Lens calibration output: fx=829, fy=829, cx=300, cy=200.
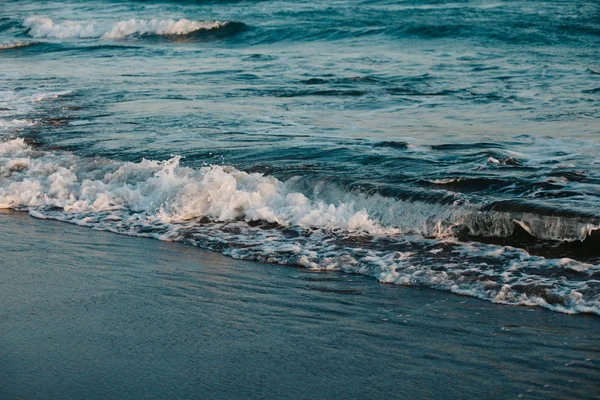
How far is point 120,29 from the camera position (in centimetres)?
2522

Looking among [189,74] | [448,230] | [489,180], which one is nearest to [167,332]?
[448,230]

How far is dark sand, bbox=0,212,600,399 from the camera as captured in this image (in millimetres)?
3613

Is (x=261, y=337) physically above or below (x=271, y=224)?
above

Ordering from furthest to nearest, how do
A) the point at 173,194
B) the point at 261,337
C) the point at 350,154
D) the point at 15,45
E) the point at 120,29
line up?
the point at 120,29 < the point at 15,45 < the point at 350,154 < the point at 173,194 < the point at 261,337

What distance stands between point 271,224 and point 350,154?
6.67 ft

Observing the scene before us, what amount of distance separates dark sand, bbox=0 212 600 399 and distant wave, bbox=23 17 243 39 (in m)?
19.5

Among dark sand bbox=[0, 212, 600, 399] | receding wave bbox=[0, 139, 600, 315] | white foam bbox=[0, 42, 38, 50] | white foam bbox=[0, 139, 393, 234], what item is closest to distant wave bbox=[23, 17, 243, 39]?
white foam bbox=[0, 42, 38, 50]

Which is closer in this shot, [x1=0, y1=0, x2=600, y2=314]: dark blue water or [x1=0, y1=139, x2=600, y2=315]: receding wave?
[x1=0, y1=139, x2=600, y2=315]: receding wave

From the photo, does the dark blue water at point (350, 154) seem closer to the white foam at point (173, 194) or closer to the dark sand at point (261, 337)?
the white foam at point (173, 194)

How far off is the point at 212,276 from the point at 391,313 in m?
1.30

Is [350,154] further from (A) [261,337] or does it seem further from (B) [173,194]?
(A) [261,337]

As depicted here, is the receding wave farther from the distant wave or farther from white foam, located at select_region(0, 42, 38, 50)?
the distant wave

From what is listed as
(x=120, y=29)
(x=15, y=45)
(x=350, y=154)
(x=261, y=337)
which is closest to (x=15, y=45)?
(x=15, y=45)

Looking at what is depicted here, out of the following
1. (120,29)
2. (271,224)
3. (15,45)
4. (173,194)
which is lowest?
(271,224)
